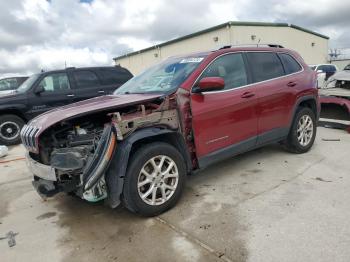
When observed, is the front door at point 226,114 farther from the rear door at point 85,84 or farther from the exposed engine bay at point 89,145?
the rear door at point 85,84

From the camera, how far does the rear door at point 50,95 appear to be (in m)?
8.88

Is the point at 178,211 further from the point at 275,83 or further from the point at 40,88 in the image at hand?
the point at 40,88

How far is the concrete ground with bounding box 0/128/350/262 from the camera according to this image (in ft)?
9.87

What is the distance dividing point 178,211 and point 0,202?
2.50 meters

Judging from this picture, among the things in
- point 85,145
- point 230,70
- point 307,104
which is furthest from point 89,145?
point 307,104

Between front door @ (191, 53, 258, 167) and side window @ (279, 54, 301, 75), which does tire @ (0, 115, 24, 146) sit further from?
side window @ (279, 54, 301, 75)

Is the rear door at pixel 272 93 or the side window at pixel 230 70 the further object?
the rear door at pixel 272 93

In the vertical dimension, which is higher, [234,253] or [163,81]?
[163,81]

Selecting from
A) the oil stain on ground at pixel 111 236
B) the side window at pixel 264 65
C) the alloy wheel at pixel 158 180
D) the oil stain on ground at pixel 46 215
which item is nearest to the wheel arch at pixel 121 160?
the alloy wheel at pixel 158 180

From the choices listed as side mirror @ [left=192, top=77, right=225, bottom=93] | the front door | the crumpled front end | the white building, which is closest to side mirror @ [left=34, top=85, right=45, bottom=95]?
the crumpled front end

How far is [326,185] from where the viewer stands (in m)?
4.31

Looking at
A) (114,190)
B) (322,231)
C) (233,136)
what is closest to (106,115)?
(114,190)

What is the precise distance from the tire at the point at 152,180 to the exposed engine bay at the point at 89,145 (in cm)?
24

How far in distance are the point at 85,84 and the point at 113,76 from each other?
0.90 m
